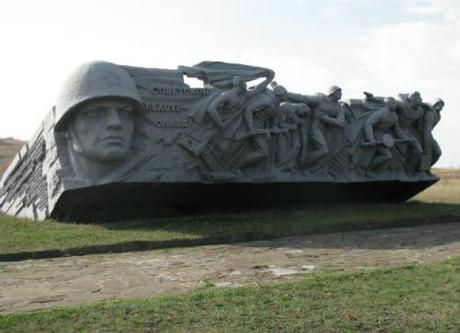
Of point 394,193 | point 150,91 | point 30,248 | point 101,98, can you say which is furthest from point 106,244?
point 394,193

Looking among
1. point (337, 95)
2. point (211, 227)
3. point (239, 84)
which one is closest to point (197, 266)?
point (211, 227)

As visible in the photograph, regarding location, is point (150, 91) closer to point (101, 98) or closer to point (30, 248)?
point (101, 98)

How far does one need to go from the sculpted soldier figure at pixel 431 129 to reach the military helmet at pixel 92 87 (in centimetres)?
783

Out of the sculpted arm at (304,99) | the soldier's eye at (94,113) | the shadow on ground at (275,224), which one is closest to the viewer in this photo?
the shadow on ground at (275,224)

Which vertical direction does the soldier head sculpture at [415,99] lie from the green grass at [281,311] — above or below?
above

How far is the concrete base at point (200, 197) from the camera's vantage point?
449 inches

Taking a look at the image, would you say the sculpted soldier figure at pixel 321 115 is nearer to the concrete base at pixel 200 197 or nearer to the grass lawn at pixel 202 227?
the concrete base at pixel 200 197

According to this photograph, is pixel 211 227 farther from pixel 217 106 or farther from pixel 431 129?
pixel 431 129

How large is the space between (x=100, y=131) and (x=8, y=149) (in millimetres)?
23413

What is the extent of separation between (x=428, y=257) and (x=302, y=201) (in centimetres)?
658

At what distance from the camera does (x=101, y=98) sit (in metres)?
10.8

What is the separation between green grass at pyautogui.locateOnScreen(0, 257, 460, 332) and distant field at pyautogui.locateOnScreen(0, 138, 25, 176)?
2325 cm

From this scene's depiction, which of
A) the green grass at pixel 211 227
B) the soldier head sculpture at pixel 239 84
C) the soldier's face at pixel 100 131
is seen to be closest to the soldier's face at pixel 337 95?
the green grass at pixel 211 227

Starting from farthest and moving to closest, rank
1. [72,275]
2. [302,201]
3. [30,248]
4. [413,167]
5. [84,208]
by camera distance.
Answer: [413,167] → [302,201] → [84,208] → [30,248] → [72,275]
